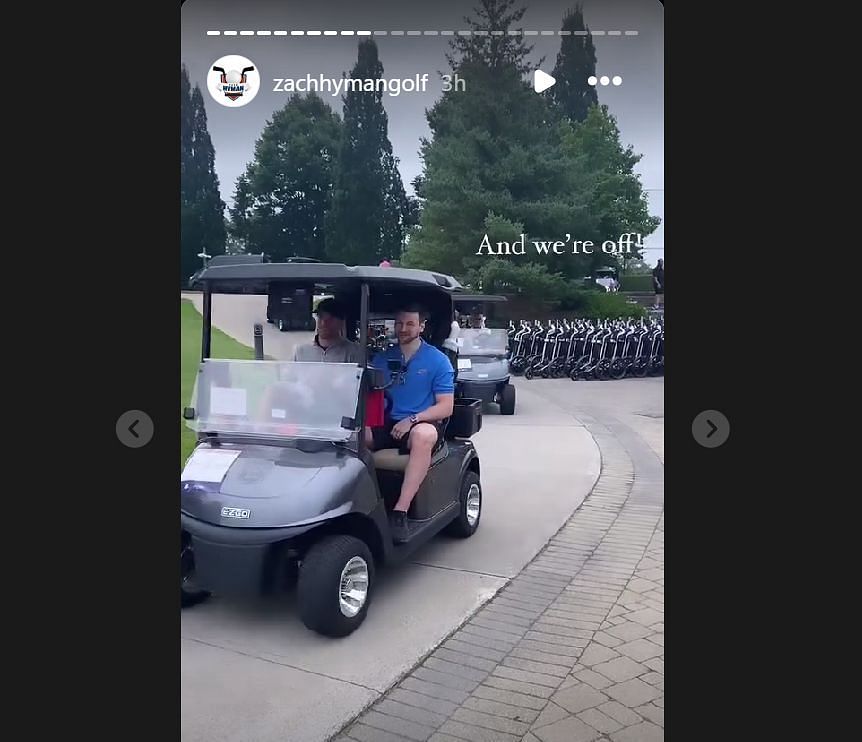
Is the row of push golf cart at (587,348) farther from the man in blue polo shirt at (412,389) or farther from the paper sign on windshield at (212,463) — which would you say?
the paper sign on windshield at (212,463)

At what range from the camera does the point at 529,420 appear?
8.40m

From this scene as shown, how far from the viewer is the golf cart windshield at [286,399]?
3221 mm

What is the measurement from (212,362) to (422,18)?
1854 millimetres

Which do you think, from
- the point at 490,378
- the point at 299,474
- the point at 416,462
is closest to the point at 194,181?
the point at 299,474

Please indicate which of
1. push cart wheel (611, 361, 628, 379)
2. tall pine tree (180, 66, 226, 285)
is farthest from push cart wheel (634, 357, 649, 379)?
tall pine tree (180, 66, 226, 285)

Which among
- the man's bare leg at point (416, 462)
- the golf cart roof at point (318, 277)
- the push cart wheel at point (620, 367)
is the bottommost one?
the man's bare leg at point (416, 462)

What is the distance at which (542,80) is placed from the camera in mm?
1668

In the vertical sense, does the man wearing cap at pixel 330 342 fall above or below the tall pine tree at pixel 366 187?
below

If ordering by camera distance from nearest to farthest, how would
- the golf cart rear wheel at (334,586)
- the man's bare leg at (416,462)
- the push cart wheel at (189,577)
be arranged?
1. the push cart wheel at (189,577)
2. the golf cart rear wheel at (334,586)
3. the man's bare leg at (416,462)

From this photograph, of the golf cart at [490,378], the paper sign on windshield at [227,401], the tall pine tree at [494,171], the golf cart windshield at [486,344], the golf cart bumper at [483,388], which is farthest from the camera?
the golf cart bumper at [483,388]

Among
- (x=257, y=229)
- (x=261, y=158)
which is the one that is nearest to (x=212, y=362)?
(x=257, y=229)

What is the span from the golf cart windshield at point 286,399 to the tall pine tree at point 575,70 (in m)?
1.80
